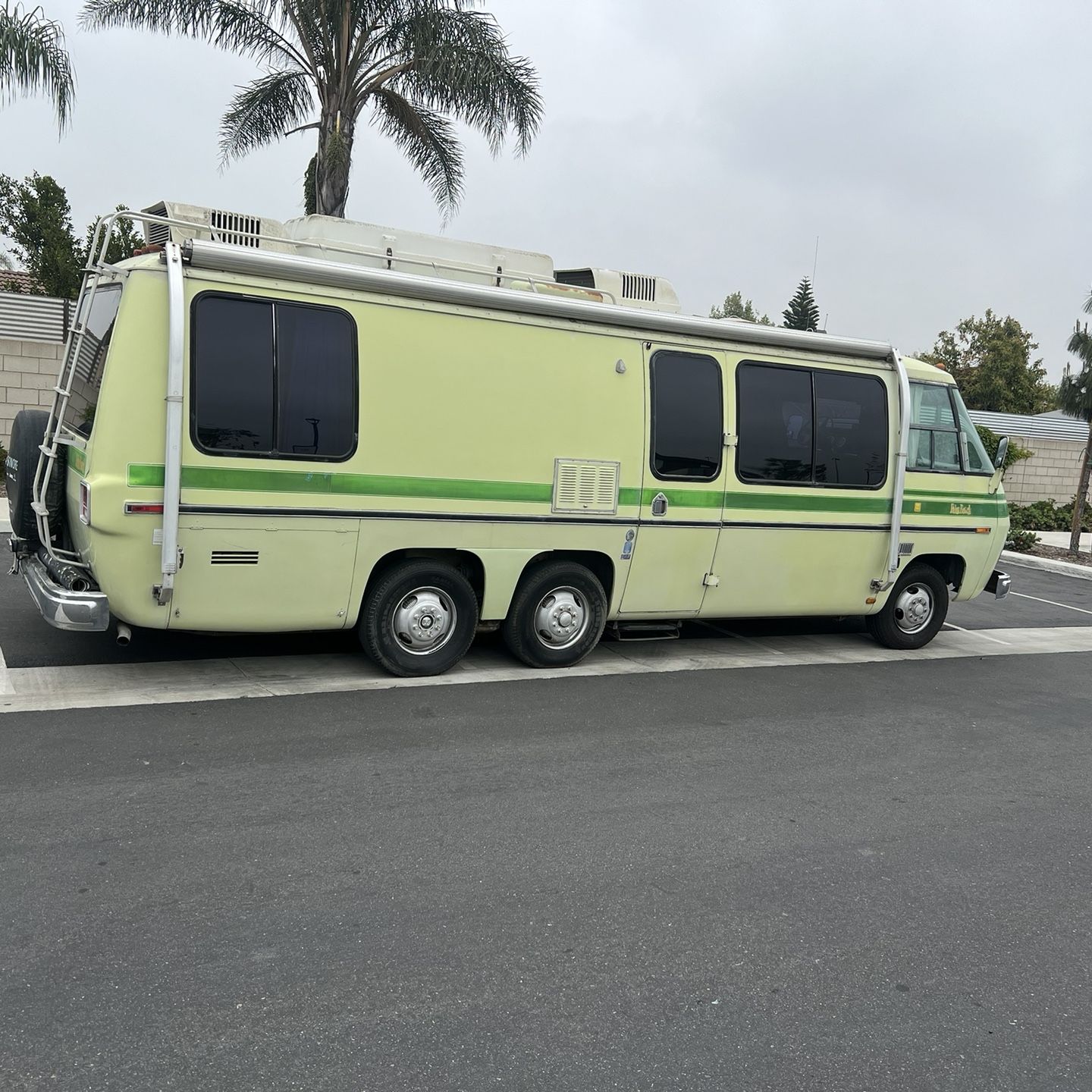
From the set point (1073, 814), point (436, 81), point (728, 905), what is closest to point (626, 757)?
point (728, 905)

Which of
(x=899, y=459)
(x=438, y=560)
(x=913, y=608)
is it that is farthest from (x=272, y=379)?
(x=913, y=608)

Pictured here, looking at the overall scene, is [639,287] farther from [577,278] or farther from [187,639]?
[187,639]

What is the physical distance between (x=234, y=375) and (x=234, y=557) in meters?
1.12

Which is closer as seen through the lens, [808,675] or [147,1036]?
[147,1036]

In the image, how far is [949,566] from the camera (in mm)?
10031

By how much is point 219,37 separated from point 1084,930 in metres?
17.9

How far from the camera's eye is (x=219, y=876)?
427 cm

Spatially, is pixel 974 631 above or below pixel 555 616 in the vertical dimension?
below

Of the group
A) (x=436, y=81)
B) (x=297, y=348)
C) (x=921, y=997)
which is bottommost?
(x=921, y=997)

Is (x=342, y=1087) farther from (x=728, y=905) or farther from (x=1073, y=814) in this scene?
(x=1073, y=814)

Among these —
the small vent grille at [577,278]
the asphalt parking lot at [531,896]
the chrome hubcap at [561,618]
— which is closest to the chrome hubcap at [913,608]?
the asphalt parking lot at [531,896]

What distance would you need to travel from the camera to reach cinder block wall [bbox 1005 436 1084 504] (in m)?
26.2

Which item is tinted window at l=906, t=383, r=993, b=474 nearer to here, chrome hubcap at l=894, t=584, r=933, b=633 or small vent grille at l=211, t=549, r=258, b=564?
chrome hubcap at l=894, t=584, r=933, b=633

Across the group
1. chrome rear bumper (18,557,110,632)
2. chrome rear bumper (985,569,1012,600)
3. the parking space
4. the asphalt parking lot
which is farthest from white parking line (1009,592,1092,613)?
chrome rear bumper (18,557,110,632)
